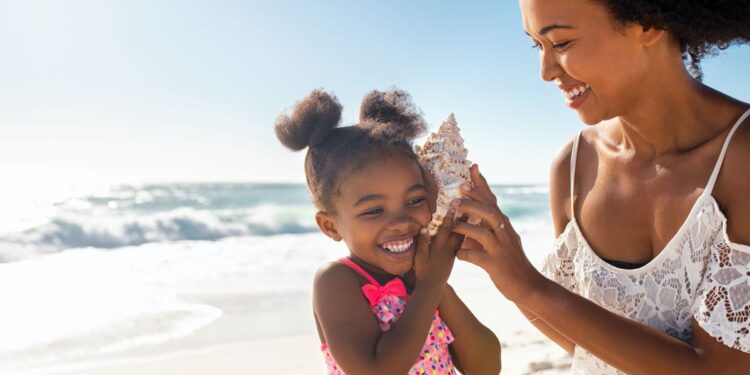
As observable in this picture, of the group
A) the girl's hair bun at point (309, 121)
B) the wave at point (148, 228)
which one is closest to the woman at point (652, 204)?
the girl's hair bun at point (309, 121)

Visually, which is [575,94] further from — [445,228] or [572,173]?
[445,228]

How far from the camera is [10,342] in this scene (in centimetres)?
528

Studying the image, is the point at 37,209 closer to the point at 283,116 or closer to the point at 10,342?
the point at 10,342

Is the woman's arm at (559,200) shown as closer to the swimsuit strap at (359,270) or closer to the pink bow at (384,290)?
the pink bow at (384,290)

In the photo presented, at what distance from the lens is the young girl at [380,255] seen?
2.30 metres

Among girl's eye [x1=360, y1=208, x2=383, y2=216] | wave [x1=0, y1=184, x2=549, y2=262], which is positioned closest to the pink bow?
girl's eye [x1=360, y1=208, x2=383, y2=216]

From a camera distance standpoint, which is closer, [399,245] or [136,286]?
[399,245]

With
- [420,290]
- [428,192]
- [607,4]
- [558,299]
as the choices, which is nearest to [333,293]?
[420,290]

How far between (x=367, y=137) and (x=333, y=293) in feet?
2.10

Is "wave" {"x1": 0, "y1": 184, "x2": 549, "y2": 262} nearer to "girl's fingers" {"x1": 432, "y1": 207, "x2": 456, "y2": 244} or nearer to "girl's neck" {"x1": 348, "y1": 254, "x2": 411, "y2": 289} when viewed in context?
"girl's neck" {"x1": 348, "y1": 254, "x2": 411, "y2": 289}

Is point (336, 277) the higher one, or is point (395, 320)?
point (336, 277)

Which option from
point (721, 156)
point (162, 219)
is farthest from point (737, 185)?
point (162, 219)

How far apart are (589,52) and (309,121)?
1179 mm

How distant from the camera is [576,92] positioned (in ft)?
7.42
